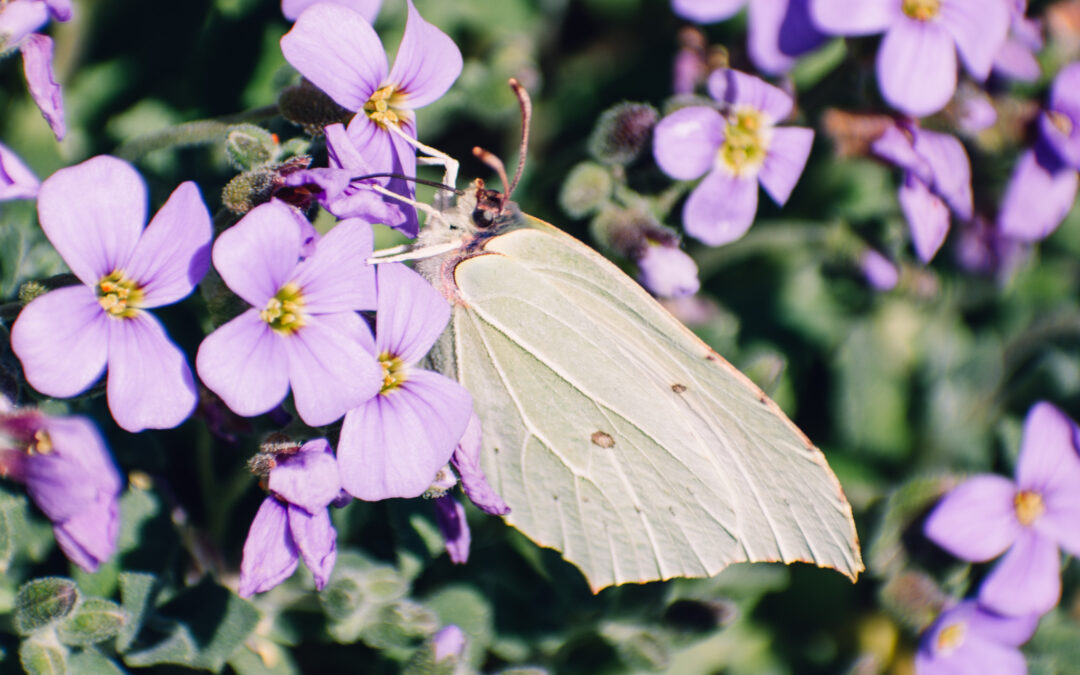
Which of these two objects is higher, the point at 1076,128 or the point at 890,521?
the point at 1076,128

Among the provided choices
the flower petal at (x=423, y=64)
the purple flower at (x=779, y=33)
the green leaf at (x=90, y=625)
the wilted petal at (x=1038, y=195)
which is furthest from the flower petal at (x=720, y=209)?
the green leaf at (x=90, y=625)

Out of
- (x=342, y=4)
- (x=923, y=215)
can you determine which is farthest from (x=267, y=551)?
(x=923, y=215)

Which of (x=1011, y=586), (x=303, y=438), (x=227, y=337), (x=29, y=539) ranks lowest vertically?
(x=29, y=539)

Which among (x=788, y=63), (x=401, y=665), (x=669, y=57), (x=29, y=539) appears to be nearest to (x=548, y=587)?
(x=401, y=665)

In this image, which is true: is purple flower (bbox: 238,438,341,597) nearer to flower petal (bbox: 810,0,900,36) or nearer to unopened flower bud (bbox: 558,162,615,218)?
unopened flower bud (bbox: 558,162,615,218)

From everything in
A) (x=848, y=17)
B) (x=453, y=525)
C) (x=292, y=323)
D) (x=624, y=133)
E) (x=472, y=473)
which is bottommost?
(x=453, y=525)

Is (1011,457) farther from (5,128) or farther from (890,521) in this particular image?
(5,128)

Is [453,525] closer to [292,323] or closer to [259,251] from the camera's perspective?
[292,323]

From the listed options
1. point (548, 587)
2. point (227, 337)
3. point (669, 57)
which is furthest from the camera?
point (669, 57)
